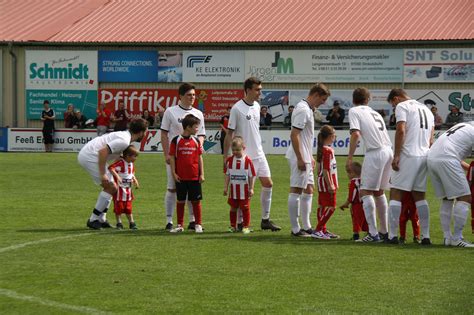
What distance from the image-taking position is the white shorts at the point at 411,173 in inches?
535

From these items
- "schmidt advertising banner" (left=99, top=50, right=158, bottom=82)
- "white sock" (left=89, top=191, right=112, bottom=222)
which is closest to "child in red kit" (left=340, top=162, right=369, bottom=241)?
"white sock" (left=89, top=191, right=112, bottom=222)

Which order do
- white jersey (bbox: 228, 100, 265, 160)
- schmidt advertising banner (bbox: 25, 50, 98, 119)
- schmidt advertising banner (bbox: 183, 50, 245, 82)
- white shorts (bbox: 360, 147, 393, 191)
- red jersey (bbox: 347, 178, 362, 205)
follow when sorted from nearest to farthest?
white shorts (bbox: 360, 147, 393, 191)
red jersey (bbox: 347, 178, 362, 205)
white jersey (bbox: 228, 100, 265, 160)
schmidt advertising banner (bbox: 183, 50, 245, 82)
schmidt advertising banner (bbox: 25, 50, 98, 119)

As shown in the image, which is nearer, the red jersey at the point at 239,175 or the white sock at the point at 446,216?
the white sock at the point at 446,216

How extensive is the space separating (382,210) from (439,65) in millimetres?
32770

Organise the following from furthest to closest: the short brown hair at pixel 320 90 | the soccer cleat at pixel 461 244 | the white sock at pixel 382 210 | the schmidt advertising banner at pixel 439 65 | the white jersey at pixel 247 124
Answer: the schmidt advertising banner at pixel 439 65 < the white jersey at pixel 247 124 < the short brown hair at pixel 320 90 < the white sock at pixel 382 210 < the soccer cleat at pixel 461 244

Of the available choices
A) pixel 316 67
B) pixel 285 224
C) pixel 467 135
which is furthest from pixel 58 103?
pixel 467 135

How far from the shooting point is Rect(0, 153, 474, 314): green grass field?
9375 mm

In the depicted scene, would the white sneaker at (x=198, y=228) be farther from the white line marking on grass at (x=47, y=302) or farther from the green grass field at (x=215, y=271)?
the white line marking on grass at (x=47, y=302)

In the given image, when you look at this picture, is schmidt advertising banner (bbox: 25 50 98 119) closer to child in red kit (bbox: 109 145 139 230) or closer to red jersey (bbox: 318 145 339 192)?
child in red kit (bbox: 109 145 139 230)

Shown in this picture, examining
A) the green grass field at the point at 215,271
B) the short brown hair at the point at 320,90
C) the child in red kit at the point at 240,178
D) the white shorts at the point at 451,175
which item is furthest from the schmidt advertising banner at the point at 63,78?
the white shorts at the point at 451,175

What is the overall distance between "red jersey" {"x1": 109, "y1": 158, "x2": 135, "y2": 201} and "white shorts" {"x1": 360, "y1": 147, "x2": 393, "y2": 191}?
13.1 feet

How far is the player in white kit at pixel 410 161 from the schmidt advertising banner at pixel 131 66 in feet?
121

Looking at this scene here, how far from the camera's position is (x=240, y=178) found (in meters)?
15.2

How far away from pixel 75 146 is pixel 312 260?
1292 inches
